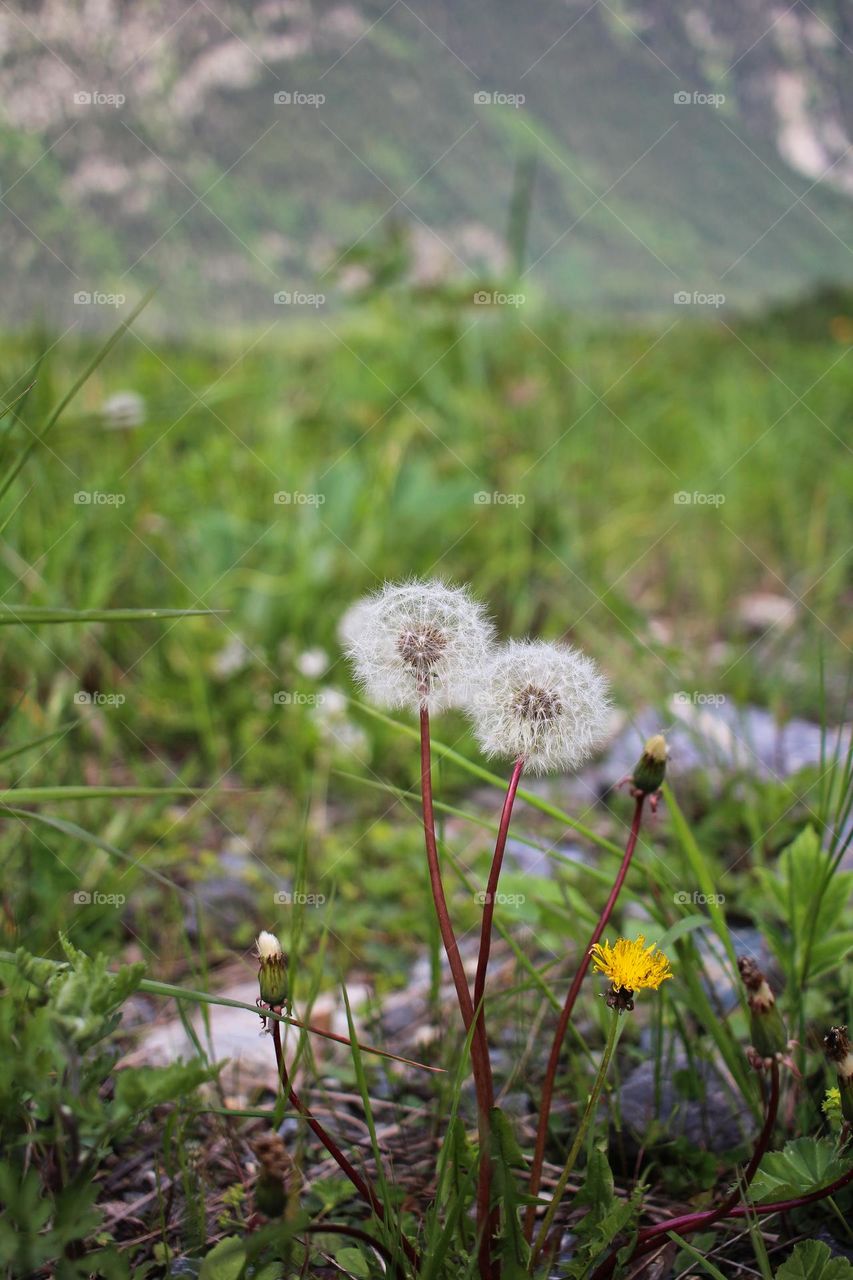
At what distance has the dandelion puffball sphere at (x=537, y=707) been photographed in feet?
3.71

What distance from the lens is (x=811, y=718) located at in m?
2.71

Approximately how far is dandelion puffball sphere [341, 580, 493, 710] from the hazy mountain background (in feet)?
9.69

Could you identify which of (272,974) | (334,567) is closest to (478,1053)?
(272,974)

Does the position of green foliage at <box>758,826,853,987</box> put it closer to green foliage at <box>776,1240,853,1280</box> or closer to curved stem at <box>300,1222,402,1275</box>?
green foliage at <box>776,1240,853,1280</box>

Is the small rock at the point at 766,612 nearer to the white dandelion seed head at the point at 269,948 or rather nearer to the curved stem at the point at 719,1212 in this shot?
the curved stem at the point at 719,1212

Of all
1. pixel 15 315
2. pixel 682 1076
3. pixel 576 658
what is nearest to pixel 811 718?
pixel 682 1076

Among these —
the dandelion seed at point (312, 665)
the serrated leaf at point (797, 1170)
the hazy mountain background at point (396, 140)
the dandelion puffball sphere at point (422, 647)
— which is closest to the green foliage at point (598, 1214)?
the serrated leaf at point (797, 1170)

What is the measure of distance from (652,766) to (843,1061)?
379 mm

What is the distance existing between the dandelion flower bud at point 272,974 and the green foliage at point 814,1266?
63 cm

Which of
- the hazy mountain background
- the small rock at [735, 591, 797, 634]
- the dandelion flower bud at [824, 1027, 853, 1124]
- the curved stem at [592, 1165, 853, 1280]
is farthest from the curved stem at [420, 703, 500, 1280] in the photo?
the hazy mountain background

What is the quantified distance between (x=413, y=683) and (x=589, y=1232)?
65 centimetres

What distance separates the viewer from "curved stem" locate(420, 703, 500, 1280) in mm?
1007

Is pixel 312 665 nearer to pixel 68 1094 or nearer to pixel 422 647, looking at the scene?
pixel 422 647

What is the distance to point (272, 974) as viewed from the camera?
102 cm
